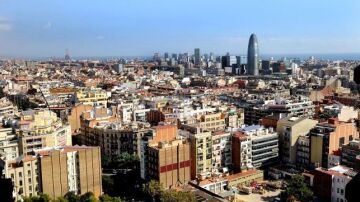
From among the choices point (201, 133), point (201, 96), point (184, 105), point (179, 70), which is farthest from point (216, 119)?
point (179, 70)

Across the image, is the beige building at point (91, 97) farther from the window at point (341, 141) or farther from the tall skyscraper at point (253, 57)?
the tall skyscraper at point (253, 57)

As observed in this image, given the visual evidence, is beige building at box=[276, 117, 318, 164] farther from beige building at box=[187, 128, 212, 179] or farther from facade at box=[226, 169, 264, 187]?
beige building at box=[187, 128, 212, 179]

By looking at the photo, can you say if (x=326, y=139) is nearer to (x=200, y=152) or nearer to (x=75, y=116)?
(x=200, y=152)

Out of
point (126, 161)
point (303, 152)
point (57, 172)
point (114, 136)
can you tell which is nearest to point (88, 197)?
point (57, 172)

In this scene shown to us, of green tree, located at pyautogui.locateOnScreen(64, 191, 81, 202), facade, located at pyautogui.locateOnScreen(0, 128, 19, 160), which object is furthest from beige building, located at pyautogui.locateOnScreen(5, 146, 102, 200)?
facade, located at pyautogui.locateOnScreen(0, 128, 19, 160)

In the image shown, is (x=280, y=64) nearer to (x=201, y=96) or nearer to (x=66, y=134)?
(x=201, y=96)
